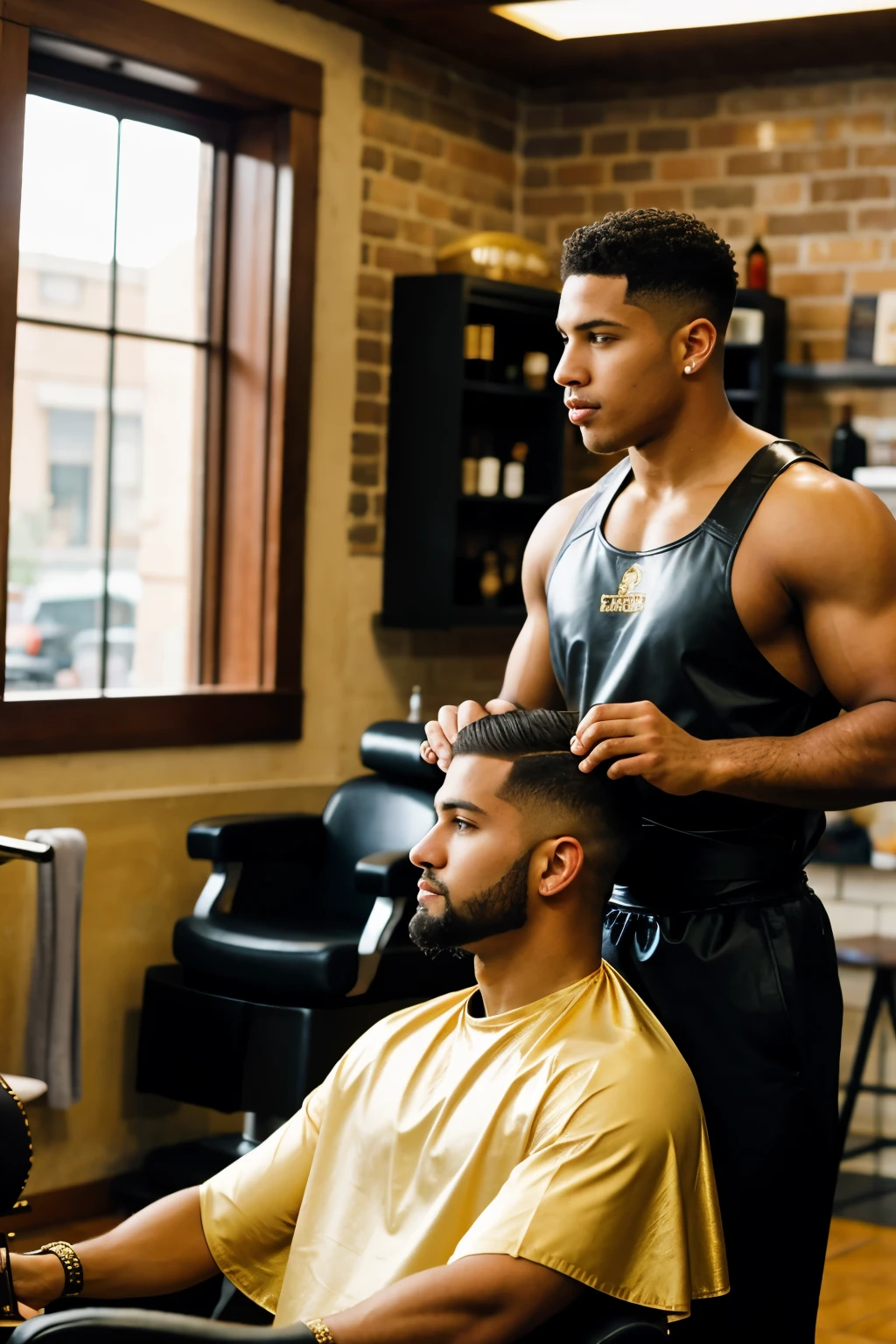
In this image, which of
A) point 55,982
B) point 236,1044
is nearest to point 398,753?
point 236,1044

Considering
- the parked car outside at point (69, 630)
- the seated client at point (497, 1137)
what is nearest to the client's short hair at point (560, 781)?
the seated client at point (497, 1137)

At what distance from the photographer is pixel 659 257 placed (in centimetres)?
181

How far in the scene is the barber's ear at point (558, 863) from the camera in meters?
1.81

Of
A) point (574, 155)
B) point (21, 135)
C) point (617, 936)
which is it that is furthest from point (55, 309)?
point (617, 936)

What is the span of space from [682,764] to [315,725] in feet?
10.1

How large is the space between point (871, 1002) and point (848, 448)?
1.62 meters

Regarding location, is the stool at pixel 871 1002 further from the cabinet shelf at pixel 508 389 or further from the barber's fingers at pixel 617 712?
the barber's fingers at pixel 617 712

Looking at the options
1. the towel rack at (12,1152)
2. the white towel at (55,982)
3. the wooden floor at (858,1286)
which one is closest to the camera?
the towel rack at (12,1152)

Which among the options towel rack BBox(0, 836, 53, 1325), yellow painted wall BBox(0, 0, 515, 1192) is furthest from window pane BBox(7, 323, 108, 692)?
towel rack BBox(0, 836, 53, 1325)

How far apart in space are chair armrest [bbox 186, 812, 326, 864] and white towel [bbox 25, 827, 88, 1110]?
13.9 inches

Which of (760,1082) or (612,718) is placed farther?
(760,1082)

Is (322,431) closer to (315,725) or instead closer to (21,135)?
(315,725)

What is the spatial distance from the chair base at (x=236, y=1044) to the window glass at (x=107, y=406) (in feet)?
2.87

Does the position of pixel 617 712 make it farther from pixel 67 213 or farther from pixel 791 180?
pixel 791 180
